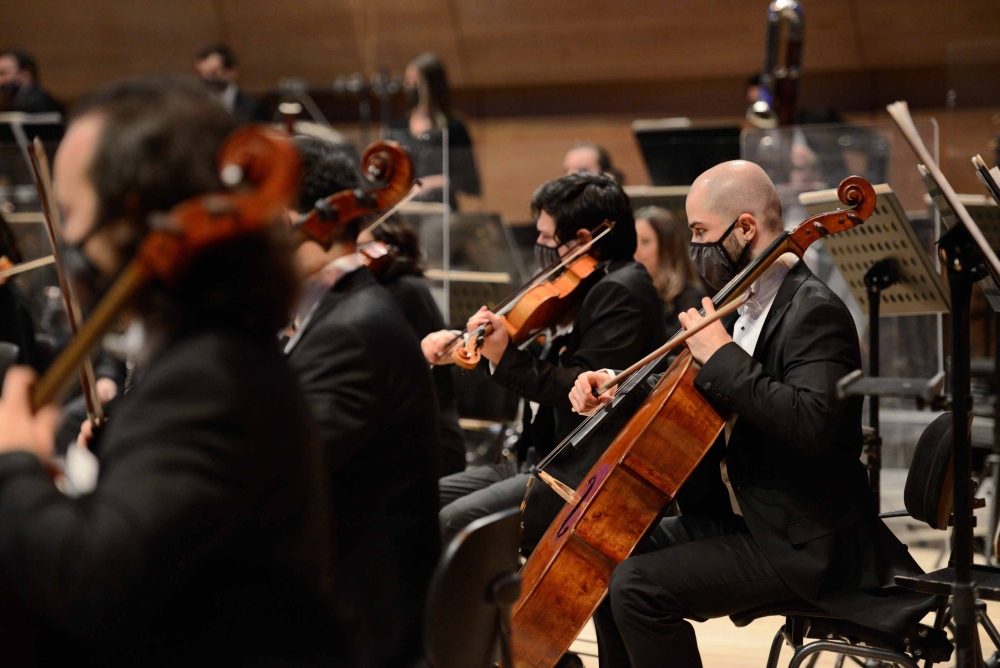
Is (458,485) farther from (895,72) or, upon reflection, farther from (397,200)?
(895,72)

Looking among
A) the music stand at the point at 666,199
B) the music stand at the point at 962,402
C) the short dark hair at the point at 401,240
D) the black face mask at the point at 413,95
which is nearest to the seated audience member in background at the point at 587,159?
the music stand at the point at 666,199

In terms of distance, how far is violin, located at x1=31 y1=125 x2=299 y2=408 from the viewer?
112 centimetres

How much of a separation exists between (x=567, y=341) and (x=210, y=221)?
6.21ft

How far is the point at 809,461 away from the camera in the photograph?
7.36ft

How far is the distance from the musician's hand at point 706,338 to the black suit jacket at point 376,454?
2.40ft

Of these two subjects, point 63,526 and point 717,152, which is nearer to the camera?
point 63,526

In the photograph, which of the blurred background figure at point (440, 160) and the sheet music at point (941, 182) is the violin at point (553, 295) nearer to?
the sheet music at point (941, 182)

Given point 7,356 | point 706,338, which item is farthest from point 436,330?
point 7,356

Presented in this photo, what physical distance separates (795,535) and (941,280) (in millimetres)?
1132

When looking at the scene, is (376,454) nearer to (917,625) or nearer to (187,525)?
(187,525)

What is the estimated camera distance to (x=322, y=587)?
1.22 meters

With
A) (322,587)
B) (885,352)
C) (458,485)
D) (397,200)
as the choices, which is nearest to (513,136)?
(885,352)

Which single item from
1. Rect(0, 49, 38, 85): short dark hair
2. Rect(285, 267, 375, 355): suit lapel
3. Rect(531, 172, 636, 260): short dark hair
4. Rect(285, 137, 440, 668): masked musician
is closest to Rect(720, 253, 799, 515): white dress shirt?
Rect(531, 172, 636, 260): short dark hair

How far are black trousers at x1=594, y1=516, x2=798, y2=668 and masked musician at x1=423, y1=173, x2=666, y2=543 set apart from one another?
43 centimetres
